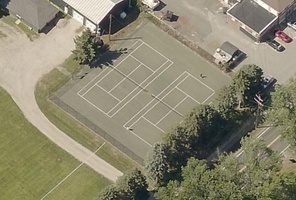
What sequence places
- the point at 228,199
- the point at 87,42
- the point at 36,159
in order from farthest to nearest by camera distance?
the point at 87,42 < the point at 36,159 < the point at 228,199

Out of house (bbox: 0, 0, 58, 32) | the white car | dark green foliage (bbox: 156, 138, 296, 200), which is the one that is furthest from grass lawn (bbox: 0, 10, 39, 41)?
dark green foliage (bbox: 156, 138, 296, 200)

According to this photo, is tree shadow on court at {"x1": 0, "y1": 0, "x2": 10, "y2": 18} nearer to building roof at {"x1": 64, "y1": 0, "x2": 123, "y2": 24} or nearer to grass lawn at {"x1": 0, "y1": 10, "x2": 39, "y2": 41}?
grass lawn at {"x1": 0, "y1": 10, "x2": 39, "y2": 41}

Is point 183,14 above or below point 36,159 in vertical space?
above

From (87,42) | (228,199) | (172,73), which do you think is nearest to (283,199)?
(228,199)

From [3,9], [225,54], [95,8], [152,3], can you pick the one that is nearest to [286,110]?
[225,54]

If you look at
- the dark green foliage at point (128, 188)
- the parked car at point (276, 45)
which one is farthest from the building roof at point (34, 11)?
the parked car at point (276, 45)

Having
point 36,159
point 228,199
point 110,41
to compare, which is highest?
point 228,199

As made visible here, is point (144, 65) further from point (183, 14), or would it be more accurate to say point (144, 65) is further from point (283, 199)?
point (283, 199)

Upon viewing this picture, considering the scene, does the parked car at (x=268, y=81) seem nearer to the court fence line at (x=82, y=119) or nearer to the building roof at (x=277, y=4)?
the building roof at (x=277, y=4)
